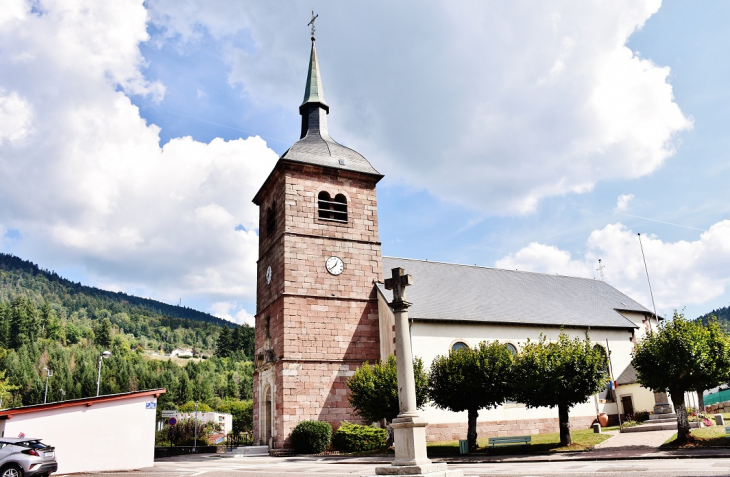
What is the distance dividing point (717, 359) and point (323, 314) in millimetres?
17299

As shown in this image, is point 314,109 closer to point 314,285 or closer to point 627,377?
point 314,285

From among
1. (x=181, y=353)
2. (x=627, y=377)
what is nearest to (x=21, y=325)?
(x=181, y=353)

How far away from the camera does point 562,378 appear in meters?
22.0

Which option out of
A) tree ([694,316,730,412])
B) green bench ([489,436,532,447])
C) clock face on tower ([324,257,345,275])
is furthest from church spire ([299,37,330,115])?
tree ([694,316,730,412])

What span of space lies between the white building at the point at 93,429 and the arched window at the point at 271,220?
12304 mm

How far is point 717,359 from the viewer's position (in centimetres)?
2038

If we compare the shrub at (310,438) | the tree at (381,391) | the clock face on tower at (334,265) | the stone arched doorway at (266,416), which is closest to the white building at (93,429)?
the shrub at (310,438)

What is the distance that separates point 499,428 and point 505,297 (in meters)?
8.49

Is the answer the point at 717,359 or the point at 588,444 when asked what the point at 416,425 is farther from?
the point at 717,359

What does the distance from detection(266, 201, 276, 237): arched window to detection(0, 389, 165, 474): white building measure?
1230 cm

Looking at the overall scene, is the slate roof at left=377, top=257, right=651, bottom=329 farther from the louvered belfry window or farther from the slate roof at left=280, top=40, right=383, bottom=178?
the slate roof at left=280, top=40, right=383, bottom=178

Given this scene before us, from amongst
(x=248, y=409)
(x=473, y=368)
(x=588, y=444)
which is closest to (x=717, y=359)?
(x=588, y=444)

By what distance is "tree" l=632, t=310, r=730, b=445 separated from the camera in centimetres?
2005

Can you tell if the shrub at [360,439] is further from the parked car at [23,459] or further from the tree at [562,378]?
the parked car at [23,459]
